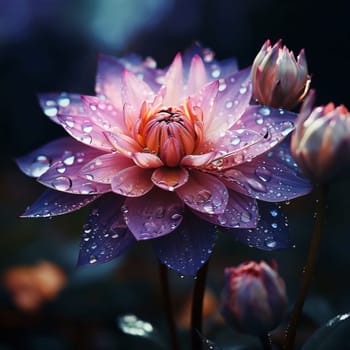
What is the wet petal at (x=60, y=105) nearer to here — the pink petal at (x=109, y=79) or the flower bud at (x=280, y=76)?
the pink petal at (x=109, y=79)

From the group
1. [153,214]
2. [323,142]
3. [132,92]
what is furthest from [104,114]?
[323,142]

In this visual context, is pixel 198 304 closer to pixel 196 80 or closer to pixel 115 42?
pixel 196 80

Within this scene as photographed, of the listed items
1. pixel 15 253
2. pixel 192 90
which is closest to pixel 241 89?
pixel 192 90

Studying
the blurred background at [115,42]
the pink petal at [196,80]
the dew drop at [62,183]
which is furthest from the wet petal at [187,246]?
the blurred background at [115,42]

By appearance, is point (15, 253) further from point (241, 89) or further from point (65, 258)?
point (241, 89)

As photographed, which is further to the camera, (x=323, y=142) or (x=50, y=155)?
(x=50, y=155)

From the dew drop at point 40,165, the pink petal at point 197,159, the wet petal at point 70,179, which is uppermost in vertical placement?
the pink petal at point 197,159
